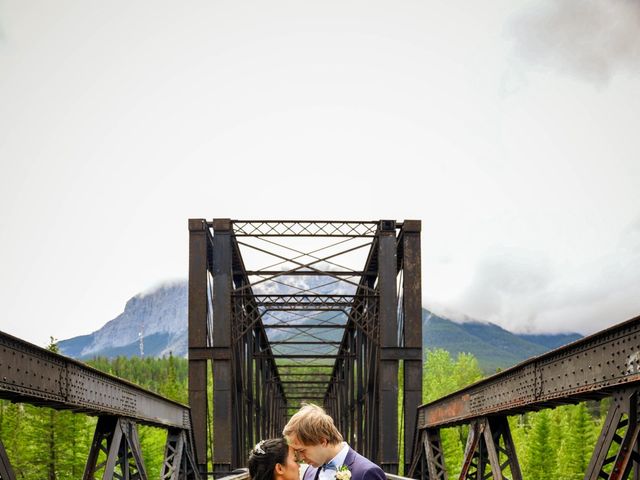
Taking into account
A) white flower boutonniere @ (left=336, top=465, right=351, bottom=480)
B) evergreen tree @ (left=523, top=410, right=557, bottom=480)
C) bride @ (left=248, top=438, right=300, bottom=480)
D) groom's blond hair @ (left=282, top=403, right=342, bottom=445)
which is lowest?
evergreen tree @ (left=523, top=410, right=557, bottom=480)

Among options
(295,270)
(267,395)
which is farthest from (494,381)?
(267,395)

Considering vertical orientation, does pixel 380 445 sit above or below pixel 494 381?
below

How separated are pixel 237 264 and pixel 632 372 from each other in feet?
61.2

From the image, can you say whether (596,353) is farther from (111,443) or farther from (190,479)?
(190,479)

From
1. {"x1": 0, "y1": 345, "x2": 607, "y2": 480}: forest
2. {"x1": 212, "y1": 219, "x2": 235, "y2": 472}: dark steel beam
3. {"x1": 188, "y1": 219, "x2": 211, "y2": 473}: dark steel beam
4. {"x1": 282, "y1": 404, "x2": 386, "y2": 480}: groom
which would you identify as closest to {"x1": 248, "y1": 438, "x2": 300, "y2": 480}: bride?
{"x1": 282, "y1": 404, "x2": 386, "y2": 480}: groom

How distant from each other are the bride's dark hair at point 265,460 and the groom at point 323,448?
7.1 inches

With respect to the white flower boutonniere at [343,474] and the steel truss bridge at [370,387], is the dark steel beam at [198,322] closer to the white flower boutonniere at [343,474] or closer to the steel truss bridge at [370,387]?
the steel truss bridge at [370,387]

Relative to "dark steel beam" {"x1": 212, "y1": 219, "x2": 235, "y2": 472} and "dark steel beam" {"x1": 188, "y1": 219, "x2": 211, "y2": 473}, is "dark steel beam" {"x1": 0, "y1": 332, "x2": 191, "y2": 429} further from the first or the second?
"dark steel beam" {"x1": 212, "y1": 219, "x2": 235, "y2": 472}

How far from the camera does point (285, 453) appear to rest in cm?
468

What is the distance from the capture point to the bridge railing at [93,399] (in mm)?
8004

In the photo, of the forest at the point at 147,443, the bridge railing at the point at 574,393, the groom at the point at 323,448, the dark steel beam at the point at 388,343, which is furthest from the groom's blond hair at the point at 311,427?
the forest at the point at 147,443

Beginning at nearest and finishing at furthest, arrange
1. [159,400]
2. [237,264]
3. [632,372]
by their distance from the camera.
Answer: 1. [632,372]
2. [159,400]
3. [237,264]

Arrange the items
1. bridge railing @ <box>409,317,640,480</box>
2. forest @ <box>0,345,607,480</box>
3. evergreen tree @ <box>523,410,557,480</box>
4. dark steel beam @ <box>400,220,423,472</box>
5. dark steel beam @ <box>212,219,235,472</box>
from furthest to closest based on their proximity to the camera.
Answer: evergreen tree @ <box>523,410,557,480</box>
forest @ <box>0,345,607,480</box>
dark steel beam @ <box>212,219,235,472</box>
dark steel beam @ <box>400,220,423,472</box>
bridge railing @ <box>409,317,640,480</box>

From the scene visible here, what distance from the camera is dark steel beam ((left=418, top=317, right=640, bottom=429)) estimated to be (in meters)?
7.07
